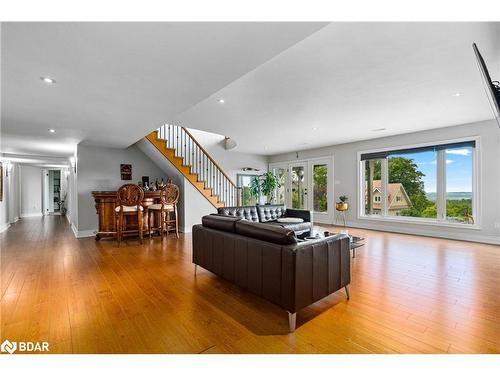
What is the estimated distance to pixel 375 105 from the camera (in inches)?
158

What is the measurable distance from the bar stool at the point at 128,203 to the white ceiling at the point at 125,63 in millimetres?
1742

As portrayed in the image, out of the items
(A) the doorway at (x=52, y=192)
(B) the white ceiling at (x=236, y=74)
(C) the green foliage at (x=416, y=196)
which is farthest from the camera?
(A) the doorway at (x=52, y=192)

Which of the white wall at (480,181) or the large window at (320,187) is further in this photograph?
the large window at (320,187)

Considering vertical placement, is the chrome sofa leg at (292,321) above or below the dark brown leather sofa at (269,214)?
below

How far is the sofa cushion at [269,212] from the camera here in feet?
17.3

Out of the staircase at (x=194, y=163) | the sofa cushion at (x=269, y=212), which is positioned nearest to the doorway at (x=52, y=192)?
the staircase at (x=194, y=163)

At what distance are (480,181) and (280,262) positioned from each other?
5502 millimetres

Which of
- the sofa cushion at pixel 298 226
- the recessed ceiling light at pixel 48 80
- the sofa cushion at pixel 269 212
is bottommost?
the sofa cushion at pixel 298 226

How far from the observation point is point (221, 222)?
281 centimetres

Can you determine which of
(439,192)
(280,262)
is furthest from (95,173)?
(439,192)

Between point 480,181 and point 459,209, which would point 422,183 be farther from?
point 480,181

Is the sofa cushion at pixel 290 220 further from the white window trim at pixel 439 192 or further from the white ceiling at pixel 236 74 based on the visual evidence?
the white window trim at pixel 439 192
